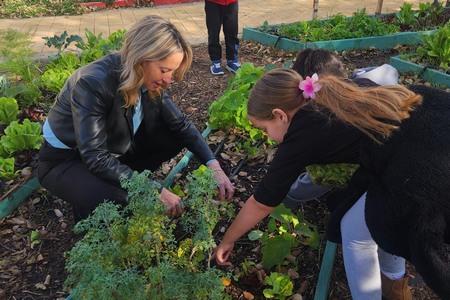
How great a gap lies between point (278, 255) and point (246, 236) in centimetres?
37

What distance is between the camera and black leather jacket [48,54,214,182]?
199 centimetres

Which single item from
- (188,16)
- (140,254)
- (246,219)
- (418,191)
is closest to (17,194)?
(140,254)

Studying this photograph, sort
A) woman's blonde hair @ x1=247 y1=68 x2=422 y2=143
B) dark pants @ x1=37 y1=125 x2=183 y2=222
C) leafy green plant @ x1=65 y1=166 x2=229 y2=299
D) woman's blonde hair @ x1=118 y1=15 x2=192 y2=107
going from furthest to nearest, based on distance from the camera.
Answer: dark pants @ x1=37 y1=125 x2=183 y2=222 < woman's blonde hair @ x1=118 y1=15 x2=192 y2=107 < woman's blonde hair @ x1=247 y1=68 x2=422 y2=143 < leafy green plant @ x1=65 y1=166 x2=229 y2=299

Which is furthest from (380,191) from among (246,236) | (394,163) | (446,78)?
(446,78)

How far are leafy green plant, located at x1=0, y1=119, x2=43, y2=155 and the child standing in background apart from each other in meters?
2.20

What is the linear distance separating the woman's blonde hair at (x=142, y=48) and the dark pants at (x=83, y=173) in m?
0.45

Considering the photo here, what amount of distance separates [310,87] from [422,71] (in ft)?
9.51

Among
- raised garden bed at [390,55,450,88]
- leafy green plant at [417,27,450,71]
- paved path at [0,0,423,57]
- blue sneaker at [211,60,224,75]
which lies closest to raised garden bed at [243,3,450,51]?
leafy green plant at [417,27,450,71]

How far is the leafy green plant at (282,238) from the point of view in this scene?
6.46 ft

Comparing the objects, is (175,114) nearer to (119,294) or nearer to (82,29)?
(119,294)

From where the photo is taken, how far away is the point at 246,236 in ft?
7.64

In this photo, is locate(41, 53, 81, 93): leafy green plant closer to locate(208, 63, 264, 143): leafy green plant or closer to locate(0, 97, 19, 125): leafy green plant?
locate(0, 97, 19, 125): leafy green plant

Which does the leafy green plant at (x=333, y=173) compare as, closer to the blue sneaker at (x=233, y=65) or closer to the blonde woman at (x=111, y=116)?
the blonde woman at (x=111, y=116)

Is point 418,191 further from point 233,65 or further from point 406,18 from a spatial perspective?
point 406,18
